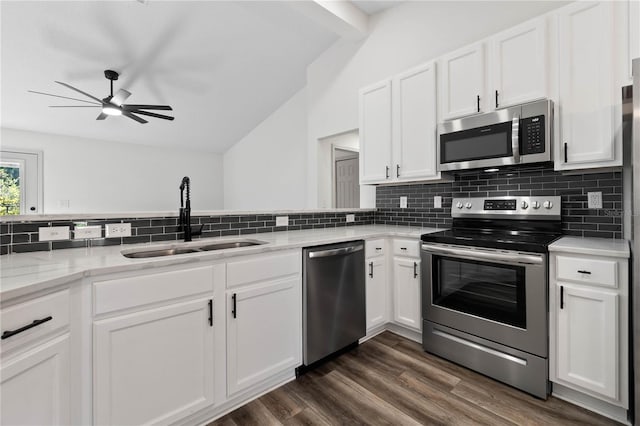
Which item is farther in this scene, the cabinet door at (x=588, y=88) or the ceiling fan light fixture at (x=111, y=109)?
the ceiling fan light fixture at (x=111, y=109)

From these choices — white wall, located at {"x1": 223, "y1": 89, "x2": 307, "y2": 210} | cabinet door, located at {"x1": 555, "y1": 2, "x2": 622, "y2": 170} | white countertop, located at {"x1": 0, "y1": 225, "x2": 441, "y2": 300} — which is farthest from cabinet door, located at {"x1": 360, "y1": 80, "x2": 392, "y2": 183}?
white wall, located at {"x1": 223, "y1": 89, "x2": 307, "y2": 210}

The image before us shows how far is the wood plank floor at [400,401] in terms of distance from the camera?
59.9 inches

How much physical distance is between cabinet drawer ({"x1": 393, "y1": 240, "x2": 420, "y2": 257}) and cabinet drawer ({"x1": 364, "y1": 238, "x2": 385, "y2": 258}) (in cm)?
11

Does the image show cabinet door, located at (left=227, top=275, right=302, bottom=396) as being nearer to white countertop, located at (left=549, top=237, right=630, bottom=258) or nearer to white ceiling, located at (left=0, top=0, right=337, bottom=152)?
white countertop, located at (left=549, top=237, right=630, bottom=258)

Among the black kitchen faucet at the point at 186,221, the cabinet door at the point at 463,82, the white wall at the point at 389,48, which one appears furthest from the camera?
the white wall at the point at 389,48

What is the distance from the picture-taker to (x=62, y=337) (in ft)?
3.45

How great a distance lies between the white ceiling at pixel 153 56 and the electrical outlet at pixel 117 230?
8.92ft

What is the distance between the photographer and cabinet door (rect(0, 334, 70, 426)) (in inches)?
34.6

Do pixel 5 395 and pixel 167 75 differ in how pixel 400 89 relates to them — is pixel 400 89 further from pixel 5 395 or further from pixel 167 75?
pixel 167 75

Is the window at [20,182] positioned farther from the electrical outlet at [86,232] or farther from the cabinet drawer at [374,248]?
the cabinet drawer at [374,248]

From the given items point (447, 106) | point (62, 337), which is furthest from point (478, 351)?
point (62, 337)

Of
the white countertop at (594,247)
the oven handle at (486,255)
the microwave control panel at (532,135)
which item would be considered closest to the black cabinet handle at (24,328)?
the oven handle at (486,255)

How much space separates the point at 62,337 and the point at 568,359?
2406 mm

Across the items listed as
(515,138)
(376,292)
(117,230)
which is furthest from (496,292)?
(117,230)
